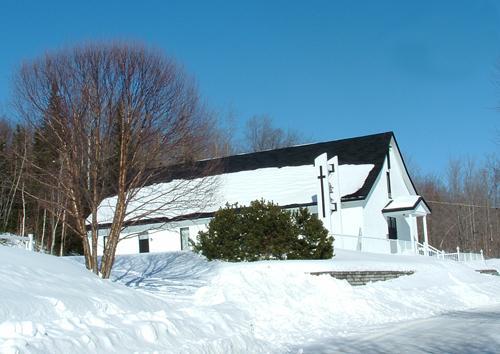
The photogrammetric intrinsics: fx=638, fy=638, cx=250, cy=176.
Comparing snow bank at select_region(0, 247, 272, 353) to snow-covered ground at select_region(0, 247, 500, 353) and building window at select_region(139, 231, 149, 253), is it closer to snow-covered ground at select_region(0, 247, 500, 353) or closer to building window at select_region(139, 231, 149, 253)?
snow-covered ground at select_region(0, 247, 500, 353)

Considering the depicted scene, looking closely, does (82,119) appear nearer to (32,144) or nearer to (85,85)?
(85,85)

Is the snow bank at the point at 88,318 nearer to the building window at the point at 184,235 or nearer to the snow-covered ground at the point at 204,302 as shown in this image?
the snow-covered ground at the point at 204,302

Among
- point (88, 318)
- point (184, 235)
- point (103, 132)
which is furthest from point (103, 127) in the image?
point (184, 235)

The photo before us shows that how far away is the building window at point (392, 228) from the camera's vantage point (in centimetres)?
3547

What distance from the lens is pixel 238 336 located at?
1270 cm

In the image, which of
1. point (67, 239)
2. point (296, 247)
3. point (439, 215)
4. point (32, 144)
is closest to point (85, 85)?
point (32, 144)

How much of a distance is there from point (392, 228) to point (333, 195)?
300 inches

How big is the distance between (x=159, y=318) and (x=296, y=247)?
10.6m

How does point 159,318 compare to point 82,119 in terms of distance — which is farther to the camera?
point 82,119

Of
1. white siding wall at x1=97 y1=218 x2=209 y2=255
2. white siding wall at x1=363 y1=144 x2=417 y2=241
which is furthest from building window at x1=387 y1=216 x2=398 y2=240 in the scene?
white siding wall at x1=97 y1=218 x2=209 y2=255

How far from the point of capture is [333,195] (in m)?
29.8

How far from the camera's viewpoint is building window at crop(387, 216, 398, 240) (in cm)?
3547

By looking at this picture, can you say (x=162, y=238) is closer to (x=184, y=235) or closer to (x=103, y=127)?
(x=184, y=235)

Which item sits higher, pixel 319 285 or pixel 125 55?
pixel 125 55
